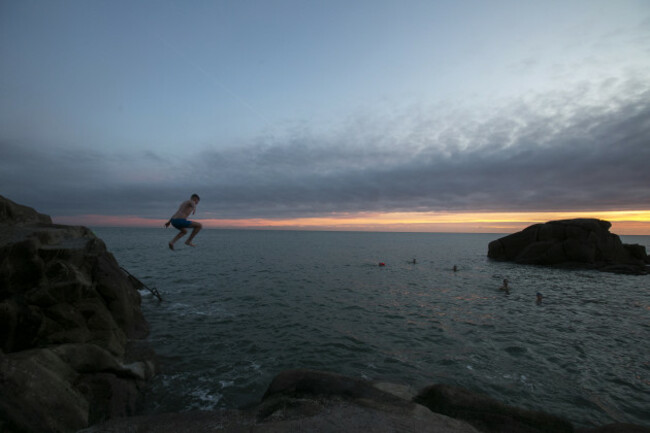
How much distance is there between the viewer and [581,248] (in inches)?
1656

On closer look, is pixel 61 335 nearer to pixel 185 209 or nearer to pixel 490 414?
pixel 185 209

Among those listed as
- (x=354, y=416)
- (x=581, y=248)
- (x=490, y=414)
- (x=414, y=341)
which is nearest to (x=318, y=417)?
(x=354, y=416)

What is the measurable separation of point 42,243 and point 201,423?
1029cm

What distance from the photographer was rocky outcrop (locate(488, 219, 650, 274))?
41812mm

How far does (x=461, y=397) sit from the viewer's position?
22.7 feet

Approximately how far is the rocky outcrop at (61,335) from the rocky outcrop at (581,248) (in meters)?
54.0

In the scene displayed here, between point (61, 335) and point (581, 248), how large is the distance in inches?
2292

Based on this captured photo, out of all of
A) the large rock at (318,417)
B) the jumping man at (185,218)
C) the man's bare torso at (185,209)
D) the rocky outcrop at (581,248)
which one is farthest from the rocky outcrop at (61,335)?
the rocky outcrop at (581,248)

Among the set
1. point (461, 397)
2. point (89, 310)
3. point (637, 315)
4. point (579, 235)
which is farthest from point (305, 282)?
point (579, 235)

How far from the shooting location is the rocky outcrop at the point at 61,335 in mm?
5672

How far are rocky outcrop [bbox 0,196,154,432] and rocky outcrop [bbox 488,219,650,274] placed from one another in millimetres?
53981

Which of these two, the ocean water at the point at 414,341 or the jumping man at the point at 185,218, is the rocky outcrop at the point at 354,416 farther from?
the jumping man at the point at 185,218

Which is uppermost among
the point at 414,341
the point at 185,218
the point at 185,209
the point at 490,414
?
the point at 185,209

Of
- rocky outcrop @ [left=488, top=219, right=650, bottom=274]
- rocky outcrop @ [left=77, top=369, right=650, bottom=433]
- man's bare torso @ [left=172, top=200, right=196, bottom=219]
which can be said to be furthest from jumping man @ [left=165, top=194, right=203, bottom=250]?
rocky outcrop @ [left=488, top=219, right=650, bottom=274]
